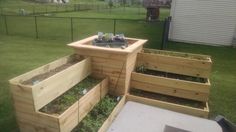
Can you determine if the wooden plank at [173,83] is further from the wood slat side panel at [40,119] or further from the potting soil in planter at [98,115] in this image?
the wood slat side panel at [40,119]

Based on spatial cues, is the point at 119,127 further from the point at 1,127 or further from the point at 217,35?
the point at 217,35

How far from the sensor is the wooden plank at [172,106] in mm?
3553

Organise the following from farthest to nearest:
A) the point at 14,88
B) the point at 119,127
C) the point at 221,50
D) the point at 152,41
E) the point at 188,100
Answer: the point at 152,41 → the point at 221,50 → the point at 188,100 → the point at 119,127 → the point at 14,88

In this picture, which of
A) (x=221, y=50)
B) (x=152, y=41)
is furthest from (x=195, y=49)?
(x=152, y=41)

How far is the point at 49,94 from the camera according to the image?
2.82 m

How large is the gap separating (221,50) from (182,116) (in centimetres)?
665

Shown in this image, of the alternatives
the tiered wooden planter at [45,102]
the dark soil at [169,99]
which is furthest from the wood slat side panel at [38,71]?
the dark soil at [169,99]

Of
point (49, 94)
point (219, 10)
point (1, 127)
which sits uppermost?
point (219, 10)

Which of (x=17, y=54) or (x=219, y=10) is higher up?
(x=219, y=10)

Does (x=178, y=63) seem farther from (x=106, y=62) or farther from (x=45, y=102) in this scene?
(x=45, y=102)

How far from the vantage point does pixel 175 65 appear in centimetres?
418

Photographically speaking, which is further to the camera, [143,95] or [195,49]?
[195,49]

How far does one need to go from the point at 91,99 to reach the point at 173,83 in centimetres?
156

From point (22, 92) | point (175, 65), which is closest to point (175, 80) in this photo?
point (175, 65)
